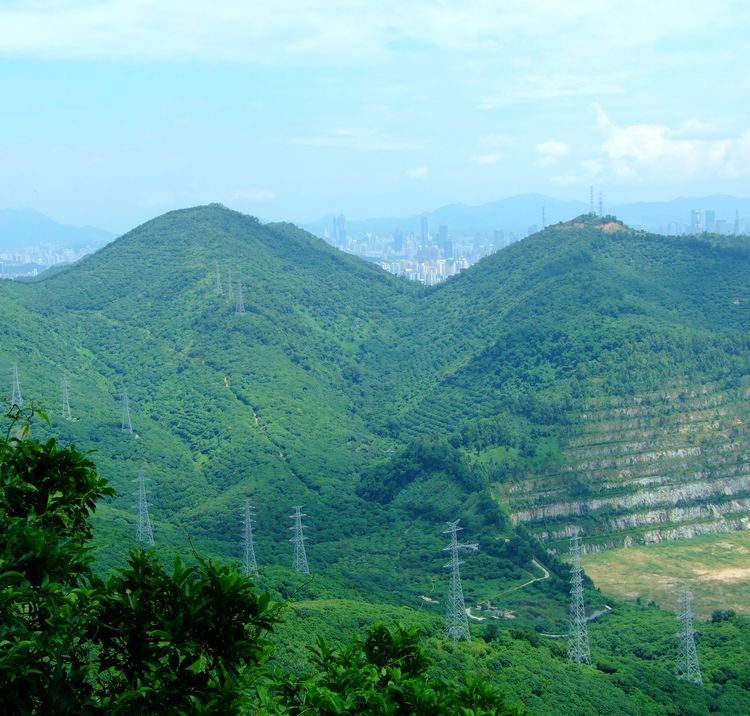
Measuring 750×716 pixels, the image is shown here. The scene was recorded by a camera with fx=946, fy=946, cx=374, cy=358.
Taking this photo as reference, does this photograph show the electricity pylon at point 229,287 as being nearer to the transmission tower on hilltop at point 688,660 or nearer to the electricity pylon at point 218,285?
the electricity pylon at point 218,285

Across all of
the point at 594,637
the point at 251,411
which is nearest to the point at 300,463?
the point at 251,411

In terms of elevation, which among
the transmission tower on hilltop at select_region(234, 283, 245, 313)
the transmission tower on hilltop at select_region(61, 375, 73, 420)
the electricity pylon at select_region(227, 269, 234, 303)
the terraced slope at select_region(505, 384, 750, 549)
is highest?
the electricity pylon at select_region(227, 269, 234, 303)

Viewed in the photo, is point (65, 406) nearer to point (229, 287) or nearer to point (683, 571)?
point (229, 287)

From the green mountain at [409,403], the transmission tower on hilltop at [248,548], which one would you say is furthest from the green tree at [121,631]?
the transmission tower on hilltop at [248,548]

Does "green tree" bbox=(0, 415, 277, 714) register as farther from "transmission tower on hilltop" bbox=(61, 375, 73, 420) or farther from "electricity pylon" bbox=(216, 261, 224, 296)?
"electricity pylon" bbox=(216, 261, 224, 296)

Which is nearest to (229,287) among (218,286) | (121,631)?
(218,286)

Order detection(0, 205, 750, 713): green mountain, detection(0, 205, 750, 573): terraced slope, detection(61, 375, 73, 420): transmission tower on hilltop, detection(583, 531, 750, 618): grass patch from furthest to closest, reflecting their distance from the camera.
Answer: detection(61, 375, 73, 420): transmission tower on hilltop → detection(0, 205, 750, 573): terraced slope → detection(0, 205, 750, 713): green mountain → detection(583, 531, 750, 618): grass patch

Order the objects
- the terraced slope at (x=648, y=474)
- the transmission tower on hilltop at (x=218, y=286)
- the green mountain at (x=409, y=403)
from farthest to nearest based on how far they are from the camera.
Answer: the transmission tower on hilltop at (x=218, y=286), the terraced slope at (x=648, y=474), the green mountain at (x=409, y=403)

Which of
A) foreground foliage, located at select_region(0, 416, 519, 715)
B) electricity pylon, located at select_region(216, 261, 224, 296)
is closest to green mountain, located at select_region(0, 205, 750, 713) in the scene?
electricity pylon, located at select_region(216, 261, 224, 296)

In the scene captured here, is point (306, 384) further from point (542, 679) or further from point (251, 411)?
point (542, 679)
